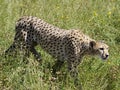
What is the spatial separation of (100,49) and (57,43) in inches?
27.3

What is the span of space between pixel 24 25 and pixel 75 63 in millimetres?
1017

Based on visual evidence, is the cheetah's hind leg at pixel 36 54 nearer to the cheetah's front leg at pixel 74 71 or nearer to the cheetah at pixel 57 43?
the cheetah at pixel 57 43

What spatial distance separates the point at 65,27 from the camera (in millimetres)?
7621

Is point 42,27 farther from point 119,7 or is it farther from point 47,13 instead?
point 119,7

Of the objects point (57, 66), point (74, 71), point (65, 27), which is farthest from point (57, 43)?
point (65, 27)

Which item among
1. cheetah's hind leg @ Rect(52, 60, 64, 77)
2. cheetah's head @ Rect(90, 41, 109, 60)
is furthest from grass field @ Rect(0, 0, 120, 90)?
cheetah's head @ Rect(90, 41, 109, 60)

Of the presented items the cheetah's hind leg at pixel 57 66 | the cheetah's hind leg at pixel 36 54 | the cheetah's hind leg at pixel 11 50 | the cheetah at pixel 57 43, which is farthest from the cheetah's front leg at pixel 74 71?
the cheetah's hind leg at pixel 11 50

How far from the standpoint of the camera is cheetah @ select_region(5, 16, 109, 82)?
252 inches

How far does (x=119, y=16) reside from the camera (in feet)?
28.6

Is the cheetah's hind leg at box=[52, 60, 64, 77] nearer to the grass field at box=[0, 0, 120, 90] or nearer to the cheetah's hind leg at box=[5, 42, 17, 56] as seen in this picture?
the grass field at box=[0, 0, 120, 90]

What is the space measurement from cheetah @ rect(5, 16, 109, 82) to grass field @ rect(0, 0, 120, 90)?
157 millimetres

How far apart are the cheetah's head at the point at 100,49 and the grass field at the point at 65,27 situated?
0.21 meters

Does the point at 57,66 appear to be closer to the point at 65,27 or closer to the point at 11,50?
the point at 11,50

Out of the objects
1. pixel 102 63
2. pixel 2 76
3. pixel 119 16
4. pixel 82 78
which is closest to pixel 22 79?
pixel 2 76
